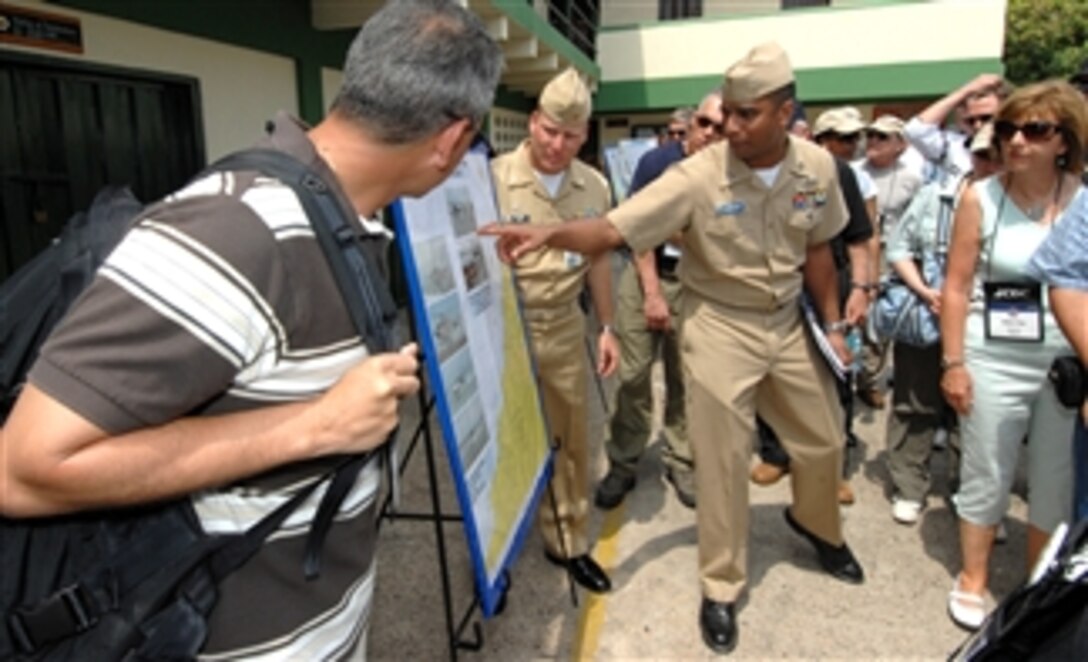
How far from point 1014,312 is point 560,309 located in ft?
5.64

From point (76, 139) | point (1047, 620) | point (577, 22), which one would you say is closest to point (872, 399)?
point (1047, 620)

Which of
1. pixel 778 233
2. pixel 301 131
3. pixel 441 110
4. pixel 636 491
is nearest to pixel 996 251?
pixel 778 233

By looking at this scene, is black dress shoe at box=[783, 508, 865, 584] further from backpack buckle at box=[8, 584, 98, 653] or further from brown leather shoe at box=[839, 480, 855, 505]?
backpack buckle at box=[8, 584, 98, 653]

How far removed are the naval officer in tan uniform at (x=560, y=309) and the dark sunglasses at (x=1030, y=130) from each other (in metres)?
1.49

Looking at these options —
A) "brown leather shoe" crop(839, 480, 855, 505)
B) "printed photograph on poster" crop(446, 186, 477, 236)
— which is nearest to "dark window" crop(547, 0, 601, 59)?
"brown leather shoe" crop(839, 480, 855, 505)

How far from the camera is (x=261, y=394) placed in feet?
3.48

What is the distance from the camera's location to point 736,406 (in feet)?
8.82

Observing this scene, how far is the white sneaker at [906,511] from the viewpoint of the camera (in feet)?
11.8

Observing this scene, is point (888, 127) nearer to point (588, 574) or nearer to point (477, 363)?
point (588, 574)

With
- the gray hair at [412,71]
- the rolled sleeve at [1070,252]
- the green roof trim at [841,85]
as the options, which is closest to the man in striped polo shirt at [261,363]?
the gray hair at [412,71]

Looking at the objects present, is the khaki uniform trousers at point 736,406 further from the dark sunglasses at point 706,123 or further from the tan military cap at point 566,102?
the dark sunglasses at point 706,123

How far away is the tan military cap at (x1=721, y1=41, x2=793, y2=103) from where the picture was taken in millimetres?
2418

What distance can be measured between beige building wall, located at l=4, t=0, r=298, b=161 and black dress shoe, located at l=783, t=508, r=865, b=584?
13.6 ft

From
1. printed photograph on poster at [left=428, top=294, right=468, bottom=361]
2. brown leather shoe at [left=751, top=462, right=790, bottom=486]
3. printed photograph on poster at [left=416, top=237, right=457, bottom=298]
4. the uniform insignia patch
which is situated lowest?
brown leather shoe at [left=751, top=462, right=790, bottom=486]
